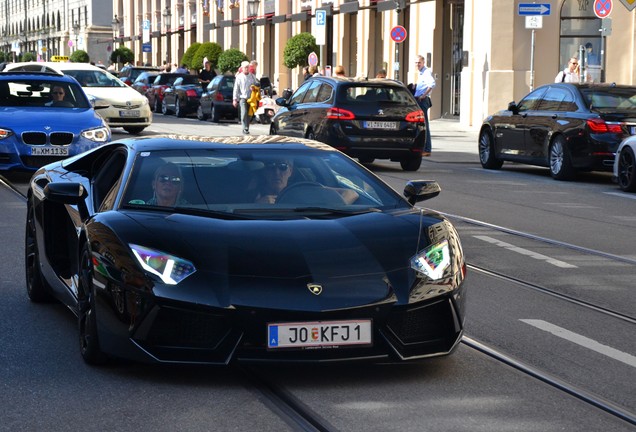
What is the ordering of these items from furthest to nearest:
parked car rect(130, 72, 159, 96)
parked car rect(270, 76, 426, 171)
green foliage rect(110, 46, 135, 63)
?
1. green foliage rect(110, 46, 135, 63)
2. parked car rect(130, 72, 159, 96)
3. parked car rect(270, 76, 426, 171)

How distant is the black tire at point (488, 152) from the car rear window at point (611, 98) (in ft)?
8.31

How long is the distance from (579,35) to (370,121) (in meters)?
17.4

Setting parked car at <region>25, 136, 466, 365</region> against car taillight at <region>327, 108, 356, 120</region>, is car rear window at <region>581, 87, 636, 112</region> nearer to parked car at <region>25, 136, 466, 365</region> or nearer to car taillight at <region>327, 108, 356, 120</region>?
car taillight at <region>327, 108, 356, 120</region>

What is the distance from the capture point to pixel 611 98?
20.8 meters

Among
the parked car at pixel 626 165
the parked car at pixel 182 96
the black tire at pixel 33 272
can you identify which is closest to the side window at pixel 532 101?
the parked car at pixel 626 165

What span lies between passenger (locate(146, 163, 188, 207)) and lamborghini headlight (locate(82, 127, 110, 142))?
37.4ft

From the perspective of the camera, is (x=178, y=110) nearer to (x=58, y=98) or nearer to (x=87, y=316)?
(x=58, y=98)

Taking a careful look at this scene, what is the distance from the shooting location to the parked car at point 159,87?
4778 centimetres

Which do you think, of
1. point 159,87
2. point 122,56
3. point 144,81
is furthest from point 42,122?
point 122,56

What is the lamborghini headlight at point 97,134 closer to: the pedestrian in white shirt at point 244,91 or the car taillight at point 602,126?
the car taillight at point 602,126

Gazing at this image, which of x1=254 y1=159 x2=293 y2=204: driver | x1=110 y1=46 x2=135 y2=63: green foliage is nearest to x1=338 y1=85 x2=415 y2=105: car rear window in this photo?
x1=254 y1=159 x2=293 y2=204: driver

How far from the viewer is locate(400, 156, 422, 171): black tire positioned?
876 inches

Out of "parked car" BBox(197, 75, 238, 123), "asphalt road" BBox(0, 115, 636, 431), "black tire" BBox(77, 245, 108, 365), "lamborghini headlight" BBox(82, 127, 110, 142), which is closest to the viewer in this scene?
"asphalt road" BBox(0, 115, 636, 431)

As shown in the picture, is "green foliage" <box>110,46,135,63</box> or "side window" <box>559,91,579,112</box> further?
"green foliage" <box>110,46,135,63</box>
